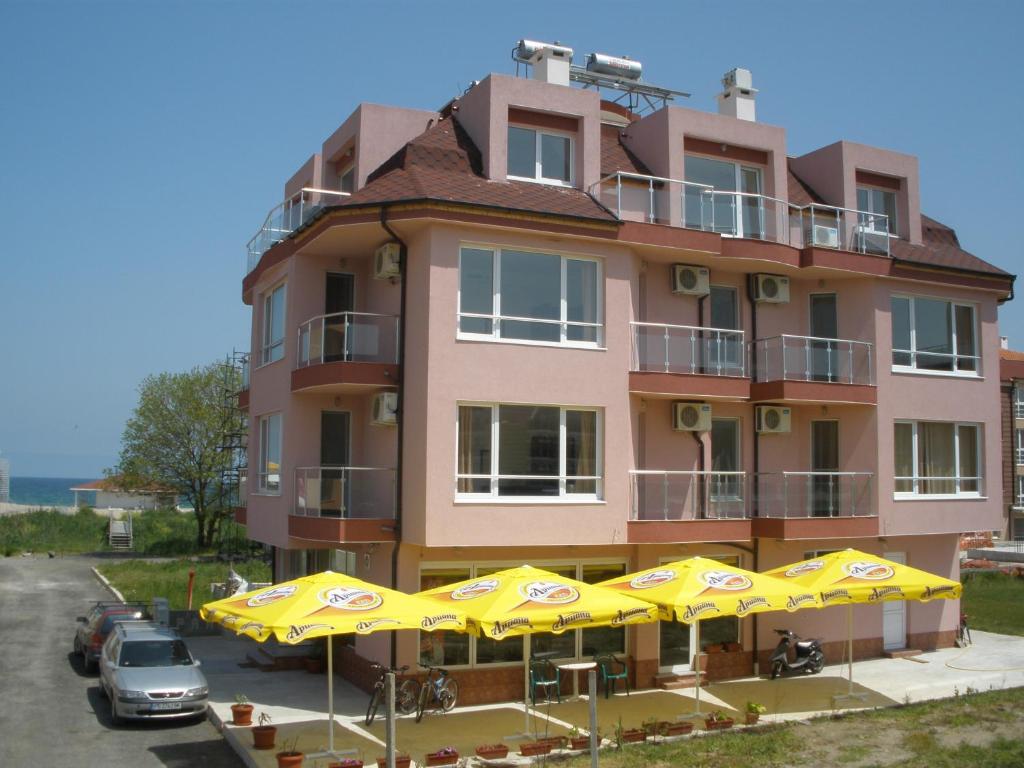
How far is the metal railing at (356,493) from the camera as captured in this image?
1834cm

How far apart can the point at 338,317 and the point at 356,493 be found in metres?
3.87

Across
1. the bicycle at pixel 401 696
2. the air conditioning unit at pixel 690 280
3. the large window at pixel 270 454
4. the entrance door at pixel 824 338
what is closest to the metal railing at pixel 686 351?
the air conditioning unit at pixel 690 280

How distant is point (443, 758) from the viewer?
43.5 ft

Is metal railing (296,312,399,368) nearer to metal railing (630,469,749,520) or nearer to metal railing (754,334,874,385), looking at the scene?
metal railing (630,469,749,520)

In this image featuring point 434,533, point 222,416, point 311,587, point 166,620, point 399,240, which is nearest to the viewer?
point 311,587

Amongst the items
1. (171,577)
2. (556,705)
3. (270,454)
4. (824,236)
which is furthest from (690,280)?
(171,577)

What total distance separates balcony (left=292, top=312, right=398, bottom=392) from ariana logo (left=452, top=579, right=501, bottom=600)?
469 centimetres

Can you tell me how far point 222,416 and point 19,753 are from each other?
3779cm

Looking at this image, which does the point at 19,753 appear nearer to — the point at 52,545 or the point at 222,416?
the point at 222,416

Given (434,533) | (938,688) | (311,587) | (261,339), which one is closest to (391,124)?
(261,339)

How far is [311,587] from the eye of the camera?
560 inches

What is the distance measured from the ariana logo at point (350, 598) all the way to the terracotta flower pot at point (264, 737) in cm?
227

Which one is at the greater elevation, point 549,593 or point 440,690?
point 549,593

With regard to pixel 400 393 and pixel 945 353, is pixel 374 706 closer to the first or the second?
pixel 400 393
